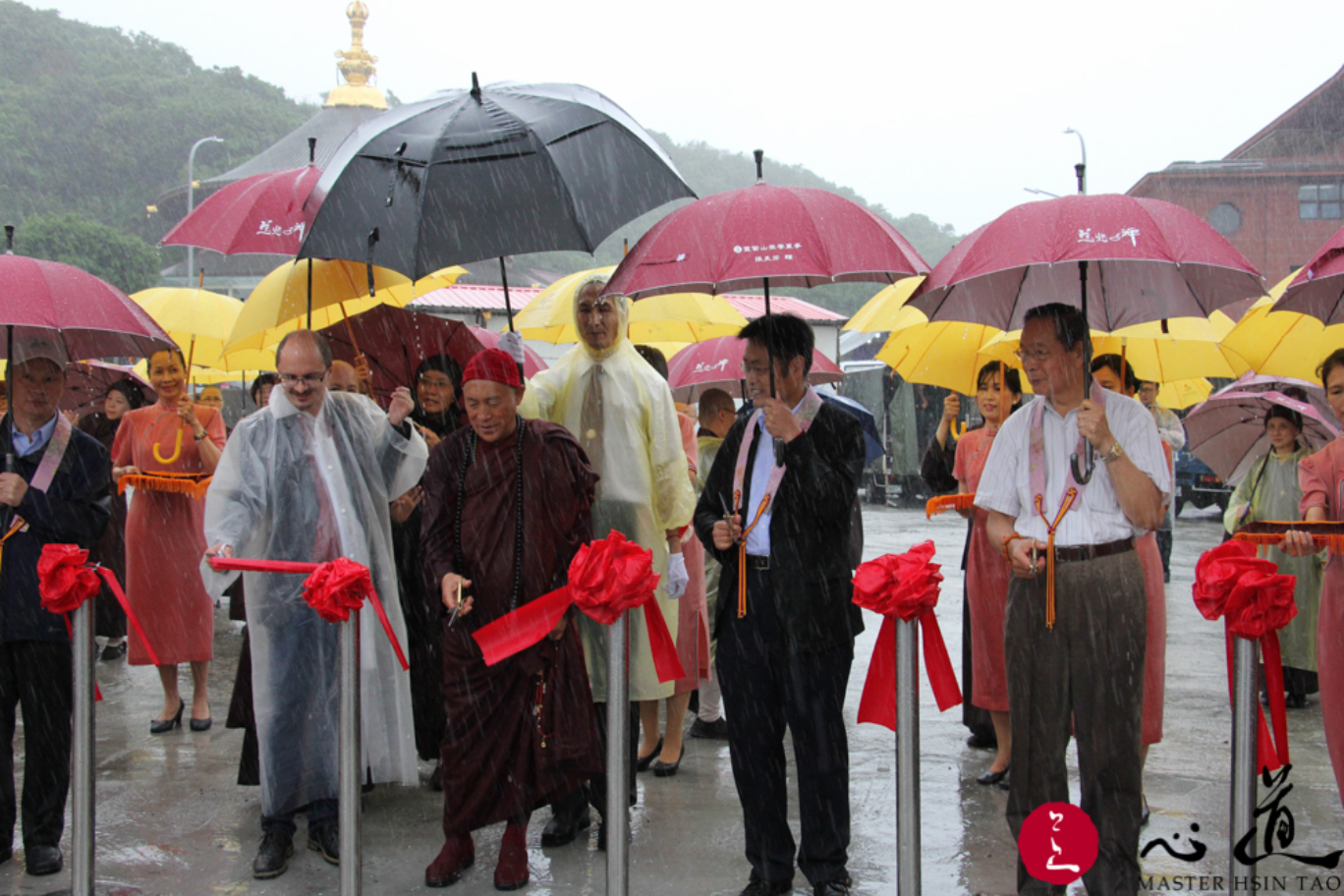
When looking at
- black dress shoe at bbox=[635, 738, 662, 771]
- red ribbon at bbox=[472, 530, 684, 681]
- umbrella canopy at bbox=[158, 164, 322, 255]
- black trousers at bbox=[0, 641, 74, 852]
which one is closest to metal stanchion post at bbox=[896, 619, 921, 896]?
red ribbon at bbox=[472, 530, 684, 681]

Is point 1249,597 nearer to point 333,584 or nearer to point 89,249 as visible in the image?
point 333,584

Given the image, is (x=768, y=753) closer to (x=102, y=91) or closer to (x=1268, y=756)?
(x=1268, y=756)

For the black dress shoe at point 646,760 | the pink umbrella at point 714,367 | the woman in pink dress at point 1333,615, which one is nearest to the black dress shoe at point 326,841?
the black dress shoe at point 646,760

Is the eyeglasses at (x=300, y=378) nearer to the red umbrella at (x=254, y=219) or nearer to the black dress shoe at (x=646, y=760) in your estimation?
the red umbrella at (x=254, y=219)

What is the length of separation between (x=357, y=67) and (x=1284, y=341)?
32509 millimetres

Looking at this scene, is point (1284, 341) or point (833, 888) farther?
point (1284, 341)

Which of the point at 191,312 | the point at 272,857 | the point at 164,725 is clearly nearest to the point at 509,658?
the point at 272,857

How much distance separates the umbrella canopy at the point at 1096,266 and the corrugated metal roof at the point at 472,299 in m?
14.6

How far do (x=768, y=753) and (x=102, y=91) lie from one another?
6626 cm

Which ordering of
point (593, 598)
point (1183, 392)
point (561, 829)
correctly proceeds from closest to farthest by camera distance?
point (593, 598), point (561, 829), point (1183, 392)

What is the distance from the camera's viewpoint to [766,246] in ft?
13.3

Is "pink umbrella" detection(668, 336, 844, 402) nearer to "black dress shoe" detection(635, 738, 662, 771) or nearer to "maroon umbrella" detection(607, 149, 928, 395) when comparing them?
"black dress shoe" detection(635, 738, 662, 771)

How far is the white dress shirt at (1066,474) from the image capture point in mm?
3686

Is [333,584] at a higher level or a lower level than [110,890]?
higher
